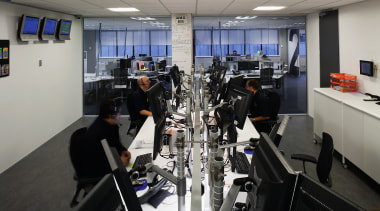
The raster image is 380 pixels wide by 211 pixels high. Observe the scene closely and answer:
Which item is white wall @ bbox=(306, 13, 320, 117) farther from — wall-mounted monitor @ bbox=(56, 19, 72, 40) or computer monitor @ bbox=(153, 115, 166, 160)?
computer monitor @ bbox=(153, 115, 166, 160)

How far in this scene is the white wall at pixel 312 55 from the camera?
7.34 metres

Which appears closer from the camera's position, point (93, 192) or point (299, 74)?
point (93, 192)

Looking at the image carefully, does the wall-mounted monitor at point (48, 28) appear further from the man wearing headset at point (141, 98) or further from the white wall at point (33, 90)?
the man wearing headset at point (141, 98)

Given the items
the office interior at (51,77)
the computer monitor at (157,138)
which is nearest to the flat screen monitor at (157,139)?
the computer monitor at (157,138)

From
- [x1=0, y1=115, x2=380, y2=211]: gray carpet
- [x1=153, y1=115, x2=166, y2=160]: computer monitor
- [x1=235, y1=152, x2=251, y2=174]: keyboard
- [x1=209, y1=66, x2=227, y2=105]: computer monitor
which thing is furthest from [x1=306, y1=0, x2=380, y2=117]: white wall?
[x1=153, y1=115, x2=166, y2=160]: computer monitor

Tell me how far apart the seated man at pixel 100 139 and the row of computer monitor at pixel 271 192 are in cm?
135

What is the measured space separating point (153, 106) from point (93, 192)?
1748 millimetres

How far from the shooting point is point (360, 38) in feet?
17.7

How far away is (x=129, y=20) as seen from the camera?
8.07 meters

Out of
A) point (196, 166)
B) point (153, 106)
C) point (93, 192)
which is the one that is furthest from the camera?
point (153, 106)

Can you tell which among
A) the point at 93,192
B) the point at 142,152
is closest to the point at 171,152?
the point at 142,152

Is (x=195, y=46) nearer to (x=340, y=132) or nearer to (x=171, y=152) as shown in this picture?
(x=340, y=132)

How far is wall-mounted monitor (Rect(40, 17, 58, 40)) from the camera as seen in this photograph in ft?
18.2

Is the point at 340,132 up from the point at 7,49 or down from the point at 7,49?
down
